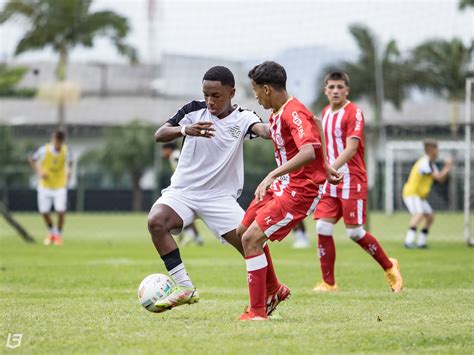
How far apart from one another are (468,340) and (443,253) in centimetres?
1166

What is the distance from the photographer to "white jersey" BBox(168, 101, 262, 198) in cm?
886

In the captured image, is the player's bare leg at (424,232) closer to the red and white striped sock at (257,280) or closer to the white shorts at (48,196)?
the white shorts at (48,196)

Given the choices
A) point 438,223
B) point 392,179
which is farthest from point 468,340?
point 392,179

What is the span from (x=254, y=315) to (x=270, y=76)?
1941 millimetres

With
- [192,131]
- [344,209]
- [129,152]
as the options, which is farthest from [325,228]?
[129,152]

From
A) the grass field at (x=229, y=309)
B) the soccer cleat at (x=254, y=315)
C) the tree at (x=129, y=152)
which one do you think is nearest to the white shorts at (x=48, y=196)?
the grass field at (x=229, y=309)

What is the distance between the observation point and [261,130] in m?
8.74

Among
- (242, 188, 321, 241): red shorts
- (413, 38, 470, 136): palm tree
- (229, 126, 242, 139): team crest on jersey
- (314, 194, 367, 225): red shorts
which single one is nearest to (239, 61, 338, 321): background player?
(242, 188, 321, 241): red shorts

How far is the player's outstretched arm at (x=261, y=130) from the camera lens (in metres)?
8.66

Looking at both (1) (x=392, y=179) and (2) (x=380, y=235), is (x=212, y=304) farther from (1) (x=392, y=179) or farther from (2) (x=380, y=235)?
(1) (x=392, y=179)

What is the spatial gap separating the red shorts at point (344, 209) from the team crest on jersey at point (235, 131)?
9.80 ft

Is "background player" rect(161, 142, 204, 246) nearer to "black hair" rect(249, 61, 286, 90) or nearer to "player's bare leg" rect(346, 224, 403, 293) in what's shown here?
"player's bare leg" rect(346, 224, 403, 293)

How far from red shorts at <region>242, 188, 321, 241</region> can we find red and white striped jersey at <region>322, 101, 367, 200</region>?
3131mm

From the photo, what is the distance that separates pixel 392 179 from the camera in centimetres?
4341
